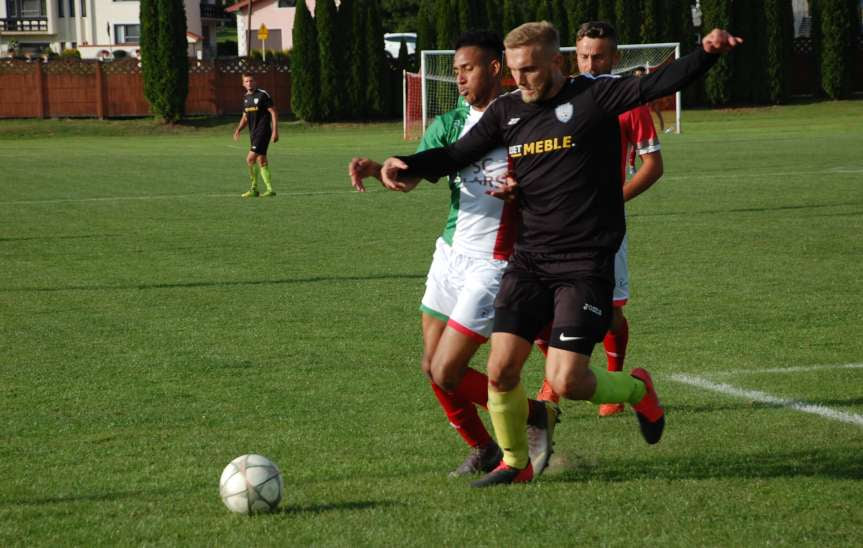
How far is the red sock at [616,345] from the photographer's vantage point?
6691mm

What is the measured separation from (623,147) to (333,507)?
2814mm

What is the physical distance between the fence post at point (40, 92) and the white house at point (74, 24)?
32.9m

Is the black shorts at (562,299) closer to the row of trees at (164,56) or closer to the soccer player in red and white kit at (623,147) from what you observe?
the soccer player in red and white kit at (623,147)

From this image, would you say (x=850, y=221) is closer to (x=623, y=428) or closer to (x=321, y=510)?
(x=623, y=428)

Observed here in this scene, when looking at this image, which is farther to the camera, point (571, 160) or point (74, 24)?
point (74, 24)

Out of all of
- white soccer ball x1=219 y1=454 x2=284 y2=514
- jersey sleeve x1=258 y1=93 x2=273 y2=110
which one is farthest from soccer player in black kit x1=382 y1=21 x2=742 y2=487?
jersey sleeve x1=258 y1=93 x2=273 y2=110

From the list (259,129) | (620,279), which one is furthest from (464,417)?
(259,129)

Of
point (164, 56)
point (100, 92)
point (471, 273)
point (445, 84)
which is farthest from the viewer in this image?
point (100, 92)

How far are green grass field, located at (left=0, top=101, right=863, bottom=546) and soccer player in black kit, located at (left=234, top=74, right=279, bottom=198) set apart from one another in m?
3.25

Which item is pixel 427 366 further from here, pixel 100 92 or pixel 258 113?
pixel 100 92

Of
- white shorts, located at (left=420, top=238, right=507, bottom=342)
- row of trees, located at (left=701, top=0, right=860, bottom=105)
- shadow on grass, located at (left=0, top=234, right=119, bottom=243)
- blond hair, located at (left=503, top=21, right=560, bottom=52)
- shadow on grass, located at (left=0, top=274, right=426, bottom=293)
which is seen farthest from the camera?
row of trees, located at (left=701, top=0, right=860, bottom=105)

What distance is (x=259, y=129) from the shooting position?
2119 centimetres

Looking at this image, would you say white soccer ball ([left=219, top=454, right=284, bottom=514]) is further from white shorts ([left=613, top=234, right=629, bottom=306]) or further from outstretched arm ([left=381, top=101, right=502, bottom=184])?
white shorts ([left=613, top=234, right=629, bottom=306])

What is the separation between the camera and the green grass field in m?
4.71
